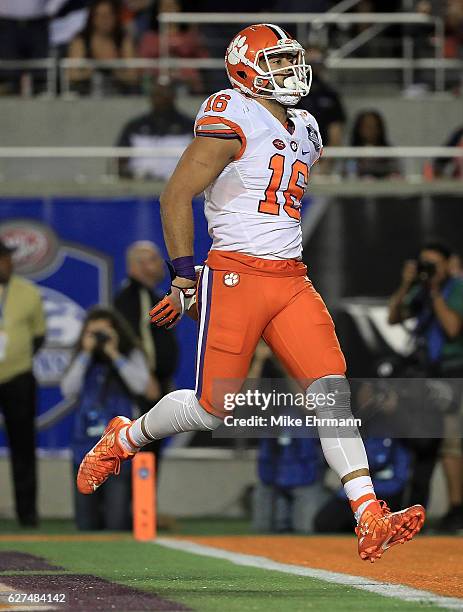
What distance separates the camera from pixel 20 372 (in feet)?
33.3

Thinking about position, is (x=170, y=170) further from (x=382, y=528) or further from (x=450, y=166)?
(x=382, y=528)

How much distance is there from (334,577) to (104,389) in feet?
14.1

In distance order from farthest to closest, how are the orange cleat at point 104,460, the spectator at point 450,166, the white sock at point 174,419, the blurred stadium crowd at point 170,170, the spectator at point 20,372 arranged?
the spectator at point 450,166 < the spectator at point 20,372 < the blurred stadium crowd at point 170,170 < the orange cleat at point 104,460 < the white sock at point 174,419

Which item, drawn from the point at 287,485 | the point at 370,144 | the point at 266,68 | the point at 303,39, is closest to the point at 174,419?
the point at 266,68

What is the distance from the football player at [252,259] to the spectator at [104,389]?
3.94 meters

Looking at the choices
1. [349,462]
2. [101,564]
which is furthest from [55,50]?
[349,462]

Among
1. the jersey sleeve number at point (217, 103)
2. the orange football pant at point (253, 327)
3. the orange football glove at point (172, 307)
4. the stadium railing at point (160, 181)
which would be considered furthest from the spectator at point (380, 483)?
the jersey sleeve number at point (217, 103)

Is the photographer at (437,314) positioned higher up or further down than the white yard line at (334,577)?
higher up

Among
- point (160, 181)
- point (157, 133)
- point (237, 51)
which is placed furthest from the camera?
point (157, 133)

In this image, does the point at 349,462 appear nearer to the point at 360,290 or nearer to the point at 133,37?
the point at 360,290

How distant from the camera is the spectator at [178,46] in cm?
1306

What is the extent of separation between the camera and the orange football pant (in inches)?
218

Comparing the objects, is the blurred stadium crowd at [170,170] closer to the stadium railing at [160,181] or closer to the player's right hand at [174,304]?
the stadium railing at [160,181]

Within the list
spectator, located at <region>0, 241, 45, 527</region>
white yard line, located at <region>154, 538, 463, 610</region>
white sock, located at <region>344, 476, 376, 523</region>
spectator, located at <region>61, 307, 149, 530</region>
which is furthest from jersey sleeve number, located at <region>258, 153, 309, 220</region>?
spectator, located at <region>0, 241, 45, 527</region>
